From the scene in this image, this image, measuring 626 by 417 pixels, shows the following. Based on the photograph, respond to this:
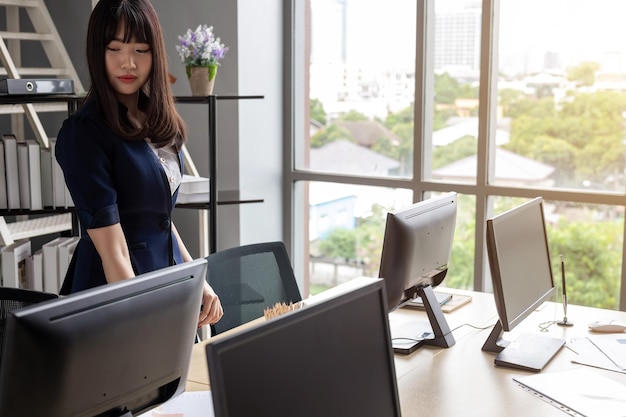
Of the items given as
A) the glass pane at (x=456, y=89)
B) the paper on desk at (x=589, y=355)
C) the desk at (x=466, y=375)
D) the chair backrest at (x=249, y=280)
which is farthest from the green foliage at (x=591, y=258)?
the chair backrest at (x=249, y=280)

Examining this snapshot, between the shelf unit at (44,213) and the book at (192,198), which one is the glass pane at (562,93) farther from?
the shelf unit at (44,213)

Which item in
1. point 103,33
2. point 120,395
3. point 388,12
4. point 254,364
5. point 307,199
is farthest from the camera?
point 307,199

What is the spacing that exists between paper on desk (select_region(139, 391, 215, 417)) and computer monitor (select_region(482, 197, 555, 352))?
0.87m

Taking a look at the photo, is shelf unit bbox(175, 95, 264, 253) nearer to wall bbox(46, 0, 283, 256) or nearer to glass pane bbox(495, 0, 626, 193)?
wall bbox(46, 0, 283, 256)

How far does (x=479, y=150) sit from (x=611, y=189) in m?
0.62

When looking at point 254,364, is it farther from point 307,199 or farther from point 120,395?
point 307,199

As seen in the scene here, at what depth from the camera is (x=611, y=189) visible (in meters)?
3.51

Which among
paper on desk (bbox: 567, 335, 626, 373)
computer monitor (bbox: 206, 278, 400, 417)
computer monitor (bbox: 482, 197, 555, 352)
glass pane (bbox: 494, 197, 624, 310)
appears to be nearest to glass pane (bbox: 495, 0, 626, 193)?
glass pane (bbox: 494, 197, 624, 310)

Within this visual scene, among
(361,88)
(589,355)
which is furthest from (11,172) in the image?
(589,355)

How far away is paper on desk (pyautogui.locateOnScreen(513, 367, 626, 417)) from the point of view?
1.96 meters

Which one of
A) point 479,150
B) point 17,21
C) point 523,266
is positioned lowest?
point 523,266

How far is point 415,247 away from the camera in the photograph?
7.97 feet

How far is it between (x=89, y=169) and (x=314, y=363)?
3.74ft

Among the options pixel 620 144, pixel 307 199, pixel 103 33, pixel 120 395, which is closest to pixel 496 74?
pixel 620 144
